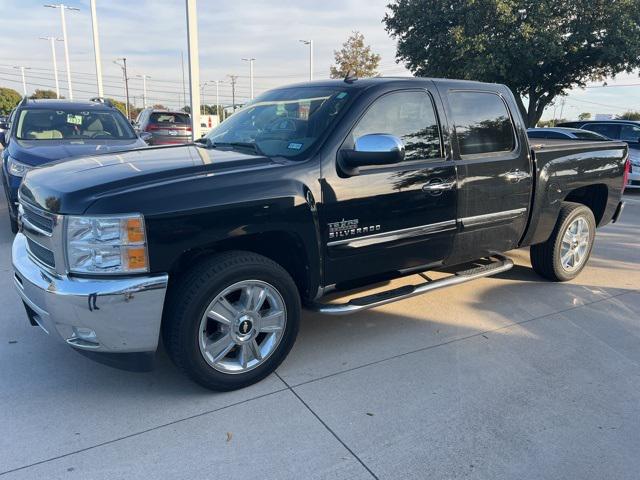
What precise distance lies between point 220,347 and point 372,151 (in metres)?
1.54

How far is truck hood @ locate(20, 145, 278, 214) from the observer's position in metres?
2.71

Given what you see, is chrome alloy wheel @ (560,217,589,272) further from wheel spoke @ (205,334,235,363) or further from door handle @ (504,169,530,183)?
wheel spoke @ (205,334,235,363)

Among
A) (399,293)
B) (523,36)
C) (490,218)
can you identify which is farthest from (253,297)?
(523,36)

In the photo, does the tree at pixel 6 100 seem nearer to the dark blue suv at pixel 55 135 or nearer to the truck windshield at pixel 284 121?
the dark blue suv at pixel 55 135

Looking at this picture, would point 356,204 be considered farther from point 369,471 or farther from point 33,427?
point 33,427

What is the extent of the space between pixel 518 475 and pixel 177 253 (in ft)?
6.73

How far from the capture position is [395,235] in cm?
363

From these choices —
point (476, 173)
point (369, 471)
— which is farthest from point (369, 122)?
point (369, 471)

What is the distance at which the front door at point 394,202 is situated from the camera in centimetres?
334

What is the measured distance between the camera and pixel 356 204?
11.1 feet

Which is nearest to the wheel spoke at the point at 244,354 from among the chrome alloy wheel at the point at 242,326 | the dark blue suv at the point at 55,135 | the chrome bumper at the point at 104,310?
the chrome alloy wheel at the point at 242,326

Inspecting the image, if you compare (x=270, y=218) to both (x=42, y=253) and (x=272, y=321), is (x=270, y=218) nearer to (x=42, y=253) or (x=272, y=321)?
(x=272, y=321)

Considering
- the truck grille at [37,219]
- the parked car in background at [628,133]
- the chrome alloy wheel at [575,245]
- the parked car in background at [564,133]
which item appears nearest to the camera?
the truck grille at [37,219]

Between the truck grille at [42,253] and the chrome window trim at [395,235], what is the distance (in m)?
1.63
